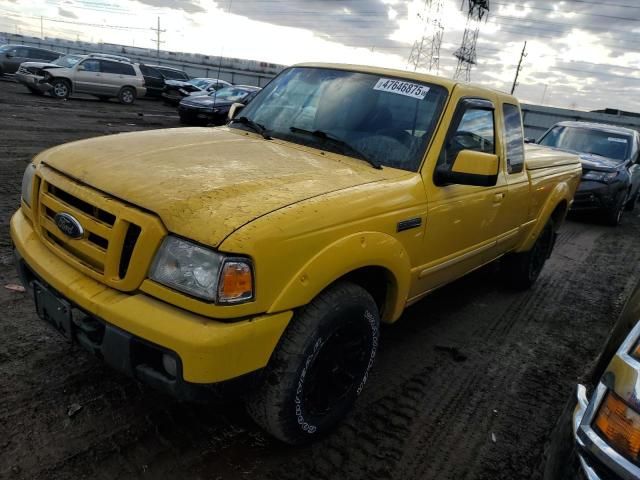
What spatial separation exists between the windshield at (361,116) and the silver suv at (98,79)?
17387mm

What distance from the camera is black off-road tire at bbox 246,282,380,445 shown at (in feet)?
7.04

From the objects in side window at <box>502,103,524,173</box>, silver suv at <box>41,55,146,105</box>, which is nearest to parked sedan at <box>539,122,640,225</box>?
side window at <box>502,103,524,173</box>

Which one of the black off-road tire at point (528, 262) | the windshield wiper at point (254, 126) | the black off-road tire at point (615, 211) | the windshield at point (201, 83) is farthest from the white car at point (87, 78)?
the black off-road tire at point (528, 262)

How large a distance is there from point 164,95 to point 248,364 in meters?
23.1

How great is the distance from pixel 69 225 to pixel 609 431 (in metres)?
2.21

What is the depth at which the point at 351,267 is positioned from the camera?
231 cm

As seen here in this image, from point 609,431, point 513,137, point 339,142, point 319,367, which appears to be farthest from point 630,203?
point 609,431

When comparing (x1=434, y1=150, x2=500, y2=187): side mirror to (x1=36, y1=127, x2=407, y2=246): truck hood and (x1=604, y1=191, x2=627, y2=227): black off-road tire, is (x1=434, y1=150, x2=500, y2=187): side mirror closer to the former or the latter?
(x1=36, y1=127, x2=407, y2=246): truck hood

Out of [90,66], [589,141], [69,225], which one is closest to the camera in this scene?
[69,225]

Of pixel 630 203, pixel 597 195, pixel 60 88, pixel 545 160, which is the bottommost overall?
pixel 630 203

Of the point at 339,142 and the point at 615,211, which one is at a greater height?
the point at 339,142

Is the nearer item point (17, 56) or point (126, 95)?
point (126, 95)

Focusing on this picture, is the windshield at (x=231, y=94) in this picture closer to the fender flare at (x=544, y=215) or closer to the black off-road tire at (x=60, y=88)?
the black off-road tire at (x=60, y=88)

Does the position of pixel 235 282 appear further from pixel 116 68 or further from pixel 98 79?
pixel 116 68
